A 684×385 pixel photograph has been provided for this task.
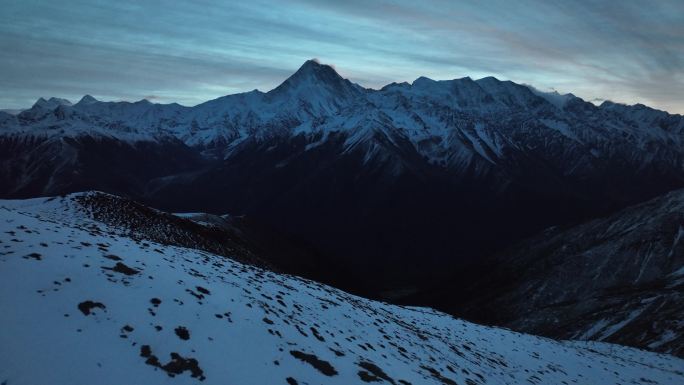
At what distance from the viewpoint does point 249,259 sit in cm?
7275

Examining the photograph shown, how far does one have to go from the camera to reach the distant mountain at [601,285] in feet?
269

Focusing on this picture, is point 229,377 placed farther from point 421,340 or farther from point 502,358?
point 502,358

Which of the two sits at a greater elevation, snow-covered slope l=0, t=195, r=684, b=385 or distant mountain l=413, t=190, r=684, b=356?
snow-covered slope l=0, t=195, r=684, b=385

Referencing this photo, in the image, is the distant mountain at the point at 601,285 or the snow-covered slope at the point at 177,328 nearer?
the snow-covered slope at the point at 177,328

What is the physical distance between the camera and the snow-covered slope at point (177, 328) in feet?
39.2

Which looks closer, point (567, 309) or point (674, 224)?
point (567, 309)

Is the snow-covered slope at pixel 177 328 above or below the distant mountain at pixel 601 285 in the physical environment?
above

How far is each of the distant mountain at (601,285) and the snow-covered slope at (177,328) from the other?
47918mm

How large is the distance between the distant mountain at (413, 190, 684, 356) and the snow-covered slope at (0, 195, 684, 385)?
47.9 meters

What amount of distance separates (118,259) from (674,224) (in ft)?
540

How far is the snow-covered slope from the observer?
471 inches

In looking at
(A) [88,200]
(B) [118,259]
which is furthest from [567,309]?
(B) [118,259]

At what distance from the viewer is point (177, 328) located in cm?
1450

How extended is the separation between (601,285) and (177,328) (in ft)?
466
